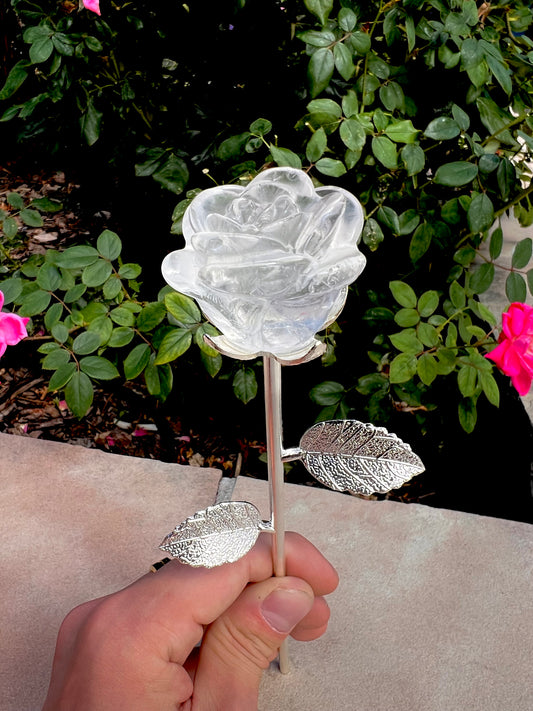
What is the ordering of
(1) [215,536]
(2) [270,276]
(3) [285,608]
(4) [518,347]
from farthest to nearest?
(4) [518,347] < (3) [285,608] < (1) [215,536] < (2) [270,276]

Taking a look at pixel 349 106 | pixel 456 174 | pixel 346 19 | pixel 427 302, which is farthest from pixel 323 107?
pixel 427 302

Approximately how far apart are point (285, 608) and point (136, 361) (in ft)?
1.94

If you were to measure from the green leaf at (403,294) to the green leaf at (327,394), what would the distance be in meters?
0.25

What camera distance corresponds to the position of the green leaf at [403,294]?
1.18m

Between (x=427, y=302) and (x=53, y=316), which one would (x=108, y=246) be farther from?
(x=427, y=302)

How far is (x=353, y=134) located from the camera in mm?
1118

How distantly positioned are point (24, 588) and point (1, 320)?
1.53 ft

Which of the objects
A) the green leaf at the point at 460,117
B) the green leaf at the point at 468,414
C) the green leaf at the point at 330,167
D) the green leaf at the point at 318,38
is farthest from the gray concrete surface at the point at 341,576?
the green leaf at the point at 318,38

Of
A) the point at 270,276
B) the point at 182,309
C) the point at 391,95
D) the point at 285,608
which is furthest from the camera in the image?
the point at 391,95

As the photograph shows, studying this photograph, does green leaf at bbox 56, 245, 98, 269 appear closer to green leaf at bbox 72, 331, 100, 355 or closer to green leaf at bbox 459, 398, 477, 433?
green leaf at bbox 72, 331, 100, 355

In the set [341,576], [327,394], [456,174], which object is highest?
[456,174]

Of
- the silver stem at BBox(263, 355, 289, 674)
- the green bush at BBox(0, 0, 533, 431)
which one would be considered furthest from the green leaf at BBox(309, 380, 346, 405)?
the silver stem at BBox(263, 355, 289, 674)

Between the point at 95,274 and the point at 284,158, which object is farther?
the point at 95,274

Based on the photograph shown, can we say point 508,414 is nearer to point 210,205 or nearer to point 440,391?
point 440,391
